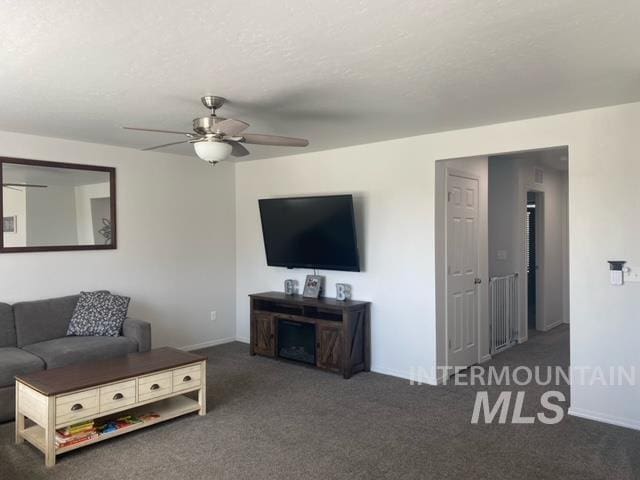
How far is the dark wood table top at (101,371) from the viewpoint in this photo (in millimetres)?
3193

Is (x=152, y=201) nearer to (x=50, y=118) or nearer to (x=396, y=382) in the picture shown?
(x=50, y=118)

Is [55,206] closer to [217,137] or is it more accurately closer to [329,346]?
[217,137]

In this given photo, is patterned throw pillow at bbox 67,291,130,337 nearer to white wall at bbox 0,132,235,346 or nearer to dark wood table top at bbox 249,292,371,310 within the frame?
white wall at bbox 0,132,235,346

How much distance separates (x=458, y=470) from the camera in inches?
117

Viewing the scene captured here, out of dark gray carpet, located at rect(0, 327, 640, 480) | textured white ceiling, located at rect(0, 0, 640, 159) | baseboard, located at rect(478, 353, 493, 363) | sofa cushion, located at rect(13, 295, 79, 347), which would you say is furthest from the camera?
baseboard, located at rect(478, 353, 493, 363)

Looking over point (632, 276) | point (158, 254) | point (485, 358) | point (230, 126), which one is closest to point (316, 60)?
point (230, 126)

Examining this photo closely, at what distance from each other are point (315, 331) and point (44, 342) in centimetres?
251

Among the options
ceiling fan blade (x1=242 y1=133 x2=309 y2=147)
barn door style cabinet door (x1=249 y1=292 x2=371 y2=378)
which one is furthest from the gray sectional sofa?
ceiling fan blade (x1=242 y1=133 x2=309 y2=147)

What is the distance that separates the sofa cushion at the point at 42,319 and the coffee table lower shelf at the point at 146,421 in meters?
1.14

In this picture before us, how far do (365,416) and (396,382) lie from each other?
96cm

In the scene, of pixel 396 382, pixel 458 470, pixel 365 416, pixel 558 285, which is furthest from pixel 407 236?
pixel 558 285

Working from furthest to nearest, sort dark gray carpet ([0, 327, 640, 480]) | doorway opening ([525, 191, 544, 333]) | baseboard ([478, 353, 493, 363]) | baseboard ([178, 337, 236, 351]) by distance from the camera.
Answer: doorway opening ([525, 191, 544, 333]) → baseboard ([178, 337, 236, 351]) → baseboard ([478, 353, 493, 363]) → dark gray carpet ([0, 327, 640, 480])

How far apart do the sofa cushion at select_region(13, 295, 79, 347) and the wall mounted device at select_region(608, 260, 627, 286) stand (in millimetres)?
4644

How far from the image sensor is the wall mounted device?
11.6 ft
